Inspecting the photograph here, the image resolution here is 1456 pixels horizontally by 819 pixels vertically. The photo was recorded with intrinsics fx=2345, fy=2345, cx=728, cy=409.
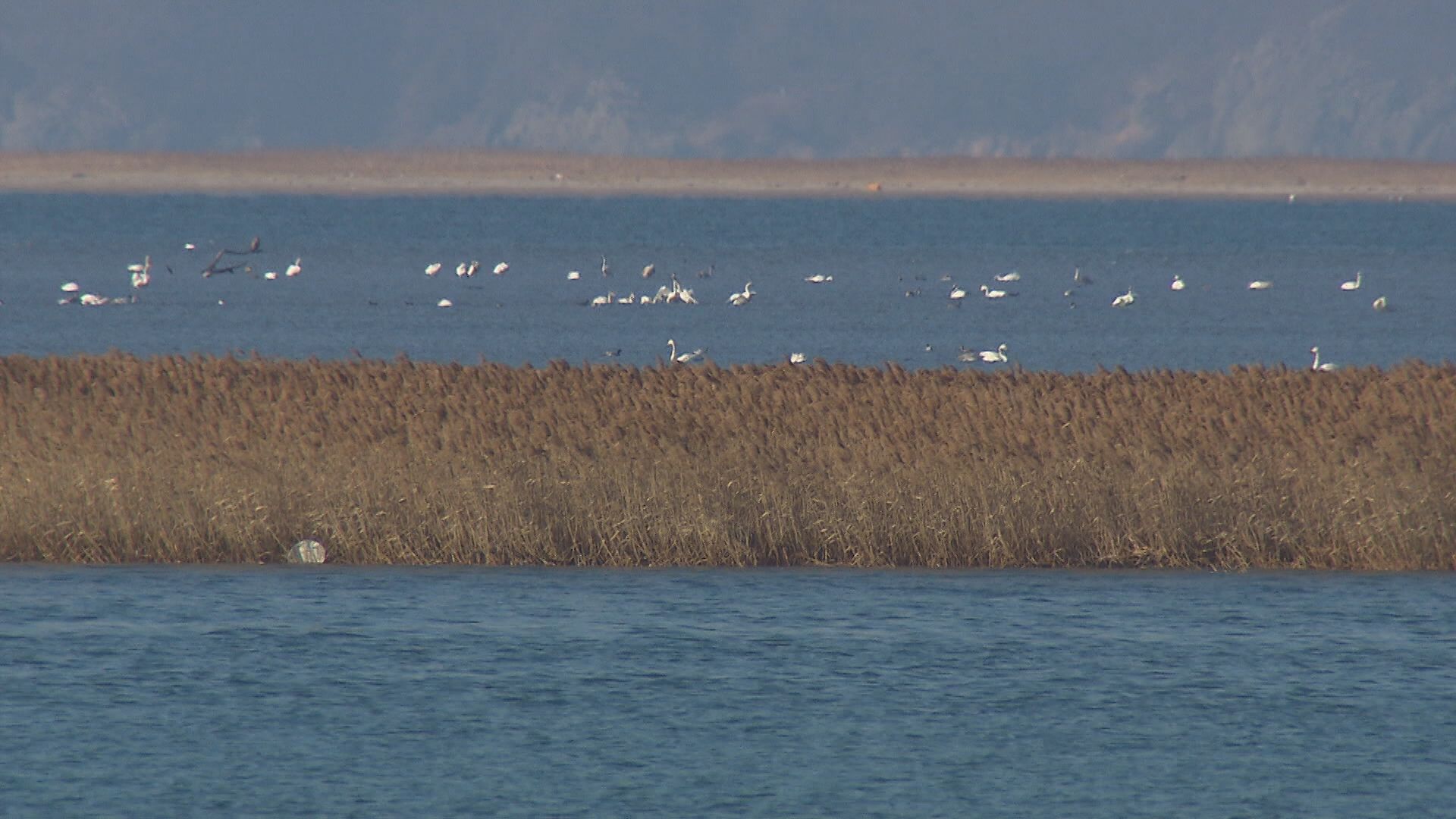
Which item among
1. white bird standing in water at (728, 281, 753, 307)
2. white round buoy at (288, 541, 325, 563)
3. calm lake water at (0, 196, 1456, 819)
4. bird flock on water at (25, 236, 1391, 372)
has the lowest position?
calm lake water at (0, 196, 1456, 819)

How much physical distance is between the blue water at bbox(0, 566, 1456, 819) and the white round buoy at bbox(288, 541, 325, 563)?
279 millimetres

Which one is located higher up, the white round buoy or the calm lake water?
the white round buoy

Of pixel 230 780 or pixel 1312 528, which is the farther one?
pixel 1312 528

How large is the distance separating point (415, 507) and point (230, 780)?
722 cm

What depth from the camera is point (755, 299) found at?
3216 inches

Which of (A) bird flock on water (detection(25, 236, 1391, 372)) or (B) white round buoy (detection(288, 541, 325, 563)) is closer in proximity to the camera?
(B) white round buoy (detection(288, 541, 325, 563))

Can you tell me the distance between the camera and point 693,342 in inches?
2414

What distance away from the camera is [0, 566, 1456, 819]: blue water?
17531 millimetres

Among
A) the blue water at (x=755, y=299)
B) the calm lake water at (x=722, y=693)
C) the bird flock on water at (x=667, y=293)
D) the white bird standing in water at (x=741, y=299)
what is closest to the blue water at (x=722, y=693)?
the calm lake water at (x=722, y=693)

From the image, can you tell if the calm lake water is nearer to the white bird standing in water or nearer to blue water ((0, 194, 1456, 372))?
blue water ((0, 194, 1456, 372))

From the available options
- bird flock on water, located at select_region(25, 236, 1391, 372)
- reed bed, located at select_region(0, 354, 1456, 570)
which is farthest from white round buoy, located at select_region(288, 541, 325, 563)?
bird flock on water, located at select_region(25, 236, 1391, 372)

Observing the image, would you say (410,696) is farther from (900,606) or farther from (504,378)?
(504,378)

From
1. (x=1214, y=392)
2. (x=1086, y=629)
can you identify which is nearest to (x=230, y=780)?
(x=1086, y=629)

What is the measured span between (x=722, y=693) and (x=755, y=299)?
61598mm
